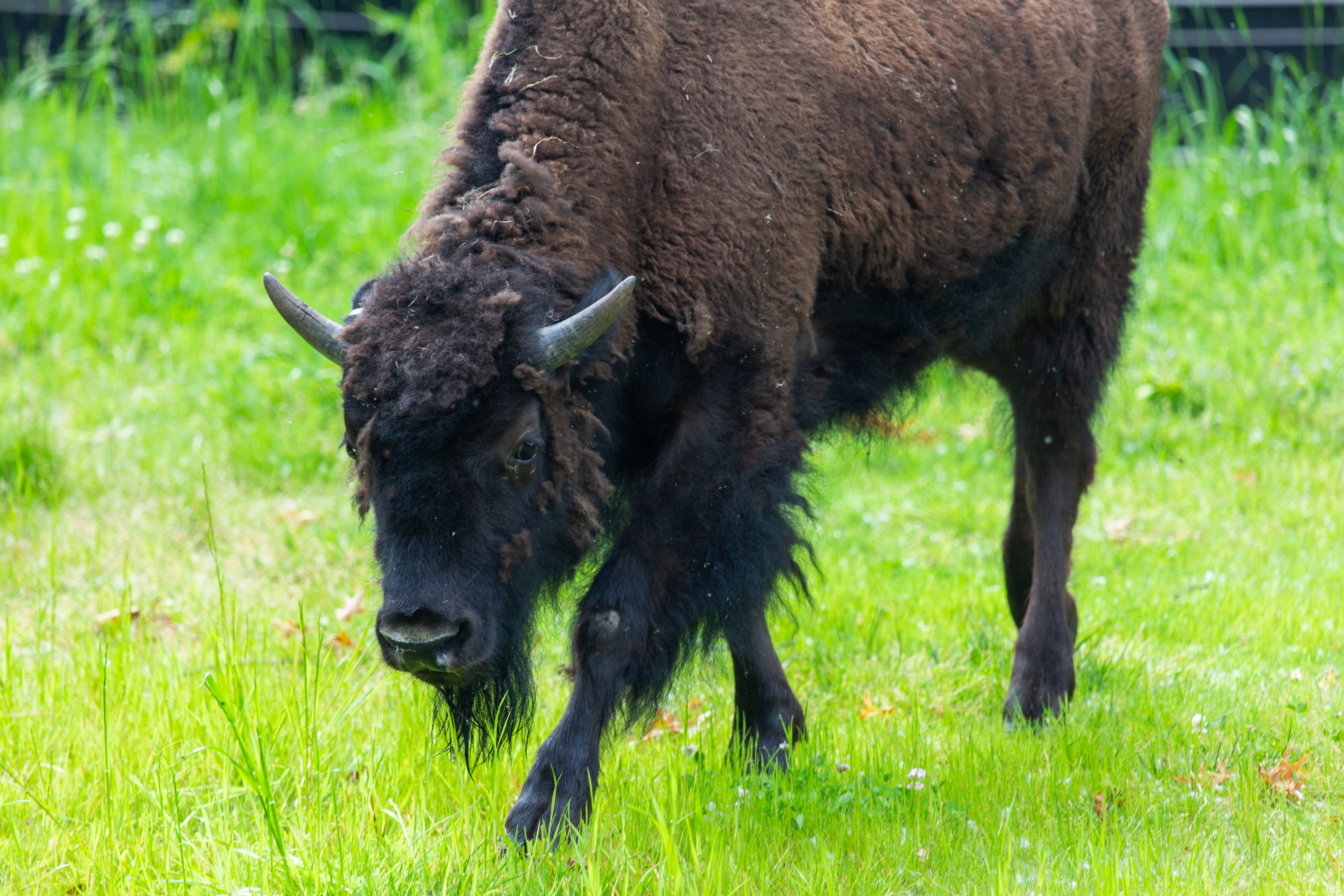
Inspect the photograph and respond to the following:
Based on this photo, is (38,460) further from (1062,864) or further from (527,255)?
(1062,864)

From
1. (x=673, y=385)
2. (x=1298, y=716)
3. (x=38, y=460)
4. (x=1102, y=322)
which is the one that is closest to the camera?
(x=673, y=385)

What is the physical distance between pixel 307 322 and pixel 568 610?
60.4 inches

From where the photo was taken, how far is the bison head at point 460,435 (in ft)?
8.93

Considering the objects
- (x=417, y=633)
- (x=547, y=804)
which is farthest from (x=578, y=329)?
(x=547, y=804)

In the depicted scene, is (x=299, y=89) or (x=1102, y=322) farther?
(x=299, y=89)

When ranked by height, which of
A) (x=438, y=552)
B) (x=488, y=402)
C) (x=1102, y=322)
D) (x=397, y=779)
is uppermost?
(x=488, y=402)

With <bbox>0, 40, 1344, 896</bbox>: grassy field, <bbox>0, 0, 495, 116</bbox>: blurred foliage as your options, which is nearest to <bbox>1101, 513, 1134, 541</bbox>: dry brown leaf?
<bbox>0, 40, 1344, 896</bbox>: grassy field

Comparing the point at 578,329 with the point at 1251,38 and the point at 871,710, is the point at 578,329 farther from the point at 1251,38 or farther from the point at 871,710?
the point at 1251,38

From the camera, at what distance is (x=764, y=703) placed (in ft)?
12.1

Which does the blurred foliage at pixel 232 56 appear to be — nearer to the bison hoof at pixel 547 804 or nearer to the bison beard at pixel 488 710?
the bison beard at pixel 488 710

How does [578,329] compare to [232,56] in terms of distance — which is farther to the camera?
[232,56]

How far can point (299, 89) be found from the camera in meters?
9.43

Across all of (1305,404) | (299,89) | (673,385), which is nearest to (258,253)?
(299,89)

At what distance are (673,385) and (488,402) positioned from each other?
60cm
